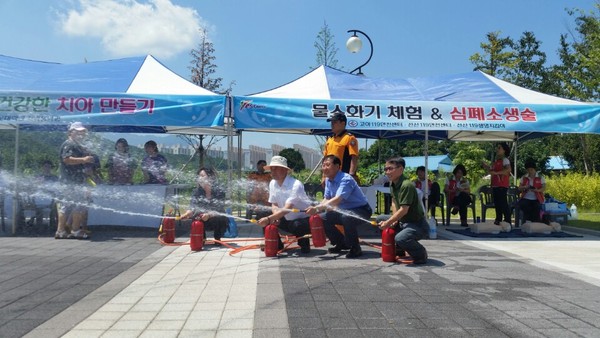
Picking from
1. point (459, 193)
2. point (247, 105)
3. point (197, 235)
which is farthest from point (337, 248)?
point (459, 193)

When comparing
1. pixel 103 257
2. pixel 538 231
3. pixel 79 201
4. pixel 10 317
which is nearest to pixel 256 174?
pixel 79 201

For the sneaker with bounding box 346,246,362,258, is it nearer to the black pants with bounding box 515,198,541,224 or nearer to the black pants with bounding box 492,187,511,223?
the black pants with bounding box 492,187,511,223

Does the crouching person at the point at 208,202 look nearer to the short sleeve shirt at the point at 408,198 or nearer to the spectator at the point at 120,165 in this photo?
the spectator at the point at 120,165

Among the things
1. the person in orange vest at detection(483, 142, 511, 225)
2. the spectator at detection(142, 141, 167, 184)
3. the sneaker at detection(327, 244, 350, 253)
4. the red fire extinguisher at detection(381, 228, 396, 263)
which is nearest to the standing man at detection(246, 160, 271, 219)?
the sneaker at detection(327, 244, 350, 253)

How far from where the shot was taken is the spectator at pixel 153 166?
9.97 m

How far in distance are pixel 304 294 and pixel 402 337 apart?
1486 millimetres

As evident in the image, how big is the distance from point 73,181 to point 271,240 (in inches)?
159

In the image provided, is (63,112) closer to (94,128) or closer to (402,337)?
(94,128)

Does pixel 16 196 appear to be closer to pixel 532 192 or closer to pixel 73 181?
pixel 73 181

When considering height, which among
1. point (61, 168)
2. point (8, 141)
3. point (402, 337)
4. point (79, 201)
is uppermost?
point (8, 141)

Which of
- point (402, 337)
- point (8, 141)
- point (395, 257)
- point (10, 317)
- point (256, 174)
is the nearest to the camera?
point (402, 337)

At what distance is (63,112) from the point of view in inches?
341

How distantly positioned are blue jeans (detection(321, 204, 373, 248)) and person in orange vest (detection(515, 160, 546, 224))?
5.15 m

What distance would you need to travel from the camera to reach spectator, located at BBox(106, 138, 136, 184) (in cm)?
980
